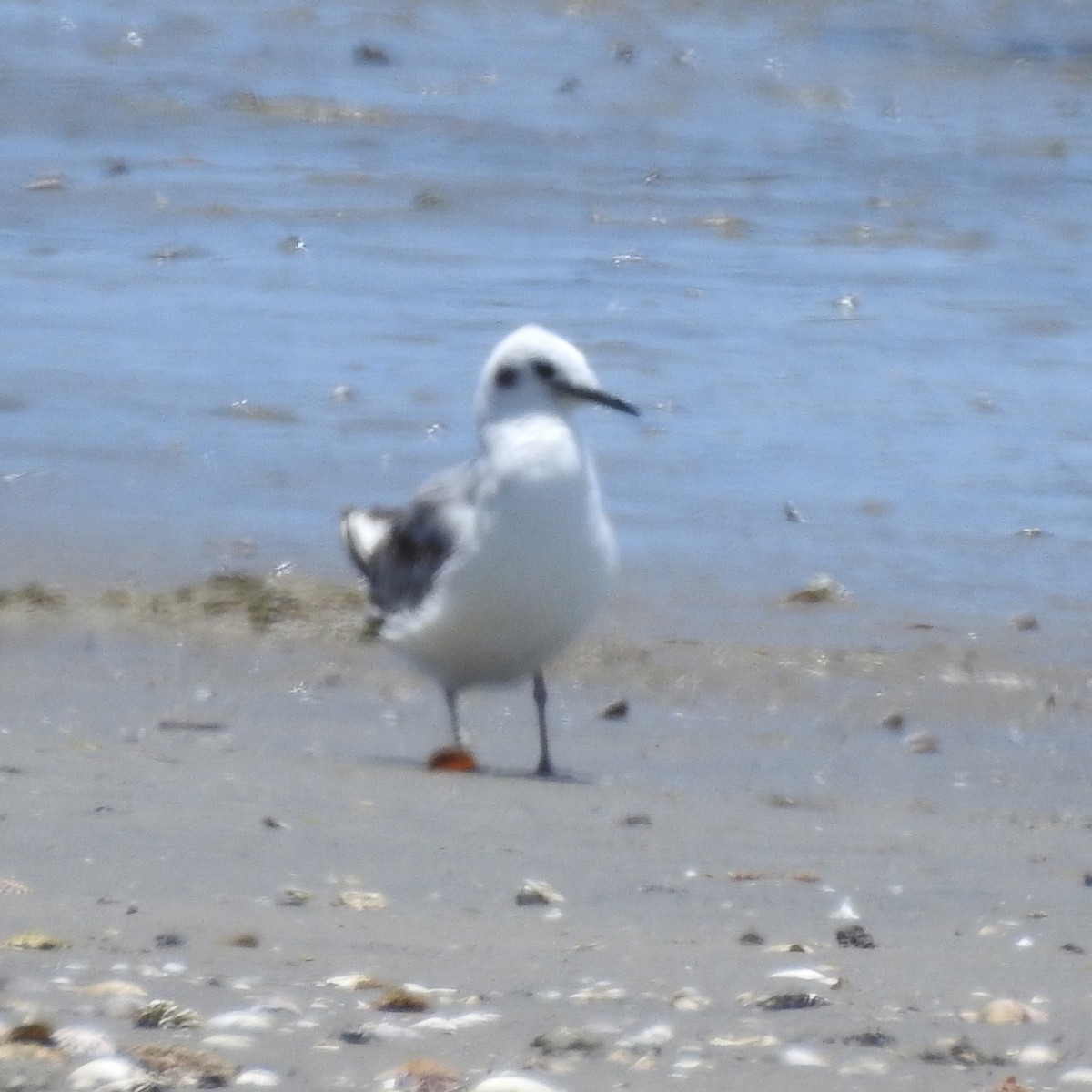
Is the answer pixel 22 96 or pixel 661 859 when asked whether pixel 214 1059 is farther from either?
pixel 22 96

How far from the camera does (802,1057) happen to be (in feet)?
10.5

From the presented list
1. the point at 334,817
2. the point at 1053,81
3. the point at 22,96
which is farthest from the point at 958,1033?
the point at 1053,81

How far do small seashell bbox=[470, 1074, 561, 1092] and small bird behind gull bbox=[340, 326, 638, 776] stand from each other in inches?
89.8

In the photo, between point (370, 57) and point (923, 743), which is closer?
point (923, 743)

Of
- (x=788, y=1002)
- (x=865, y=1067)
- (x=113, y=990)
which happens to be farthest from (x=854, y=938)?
(x=113, y=990)

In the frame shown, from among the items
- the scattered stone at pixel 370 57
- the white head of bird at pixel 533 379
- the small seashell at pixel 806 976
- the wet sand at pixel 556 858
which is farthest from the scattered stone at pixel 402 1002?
the scattered stone at pixel 370 57

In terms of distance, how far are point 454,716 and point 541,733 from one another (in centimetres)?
31

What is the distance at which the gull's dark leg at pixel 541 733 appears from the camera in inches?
209

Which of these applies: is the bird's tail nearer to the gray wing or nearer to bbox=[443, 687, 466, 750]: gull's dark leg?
the gray wing

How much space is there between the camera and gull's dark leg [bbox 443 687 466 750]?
221 inches

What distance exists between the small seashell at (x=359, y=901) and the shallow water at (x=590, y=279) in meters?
2.77

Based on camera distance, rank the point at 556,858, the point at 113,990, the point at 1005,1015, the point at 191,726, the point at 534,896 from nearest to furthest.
A: the point at 113,990 < the point at 1005,1015 < the point at 534,896 < the point at 556,858 < the point at 191,726

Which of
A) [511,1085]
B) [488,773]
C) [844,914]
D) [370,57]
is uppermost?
[370,57]

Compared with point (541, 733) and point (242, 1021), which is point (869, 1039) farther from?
point (541, 733)
